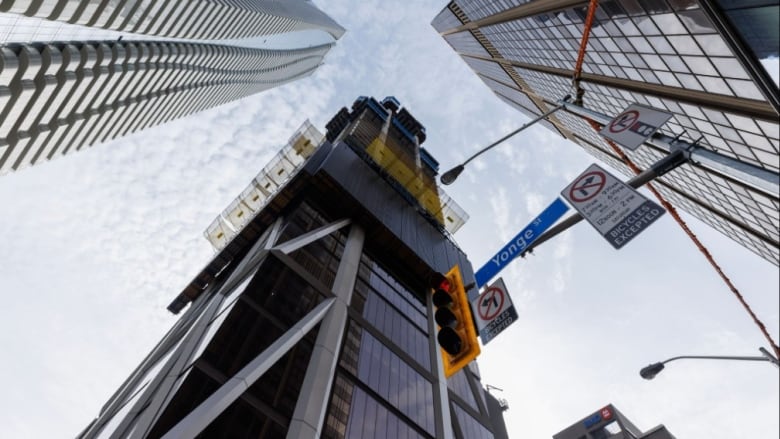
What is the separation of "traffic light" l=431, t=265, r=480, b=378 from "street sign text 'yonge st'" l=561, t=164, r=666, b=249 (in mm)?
2769

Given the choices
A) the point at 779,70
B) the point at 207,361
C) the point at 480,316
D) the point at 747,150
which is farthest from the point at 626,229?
the point at 747,150

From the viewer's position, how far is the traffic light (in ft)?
26.0

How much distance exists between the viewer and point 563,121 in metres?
53.1

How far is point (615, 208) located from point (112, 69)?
64771 mm

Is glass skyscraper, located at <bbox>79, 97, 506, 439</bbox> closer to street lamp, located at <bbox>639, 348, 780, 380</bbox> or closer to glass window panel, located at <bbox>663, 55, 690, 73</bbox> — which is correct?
street lamp, located at <bbox>639, 348, 780, 380</bbox>

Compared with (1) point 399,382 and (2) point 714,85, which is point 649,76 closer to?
(2) point 714,85

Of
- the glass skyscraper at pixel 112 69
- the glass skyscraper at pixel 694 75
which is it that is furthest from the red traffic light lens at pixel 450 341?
the glass skyscraper at pixel 112 69

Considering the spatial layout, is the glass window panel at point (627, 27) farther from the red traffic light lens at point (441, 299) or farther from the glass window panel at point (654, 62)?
the red traffic light lens at point (441, 299)

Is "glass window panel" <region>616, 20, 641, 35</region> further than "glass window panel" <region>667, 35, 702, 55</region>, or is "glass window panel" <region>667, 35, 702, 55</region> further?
"glass window panel" <region>616, 20, 641, 35</region>

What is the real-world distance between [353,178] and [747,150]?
22.4 meters

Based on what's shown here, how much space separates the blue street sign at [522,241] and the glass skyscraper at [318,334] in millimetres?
8773

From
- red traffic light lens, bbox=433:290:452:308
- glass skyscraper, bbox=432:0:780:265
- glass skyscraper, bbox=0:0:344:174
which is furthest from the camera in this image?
glass skyscraper, bbox=0:0:344:174

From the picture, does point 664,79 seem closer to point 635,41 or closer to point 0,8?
point 635,41

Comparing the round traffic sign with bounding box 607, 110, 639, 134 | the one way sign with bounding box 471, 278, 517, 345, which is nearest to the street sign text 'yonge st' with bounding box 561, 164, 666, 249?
the round traffic sign with bounding box 607, 110, 639, 134
